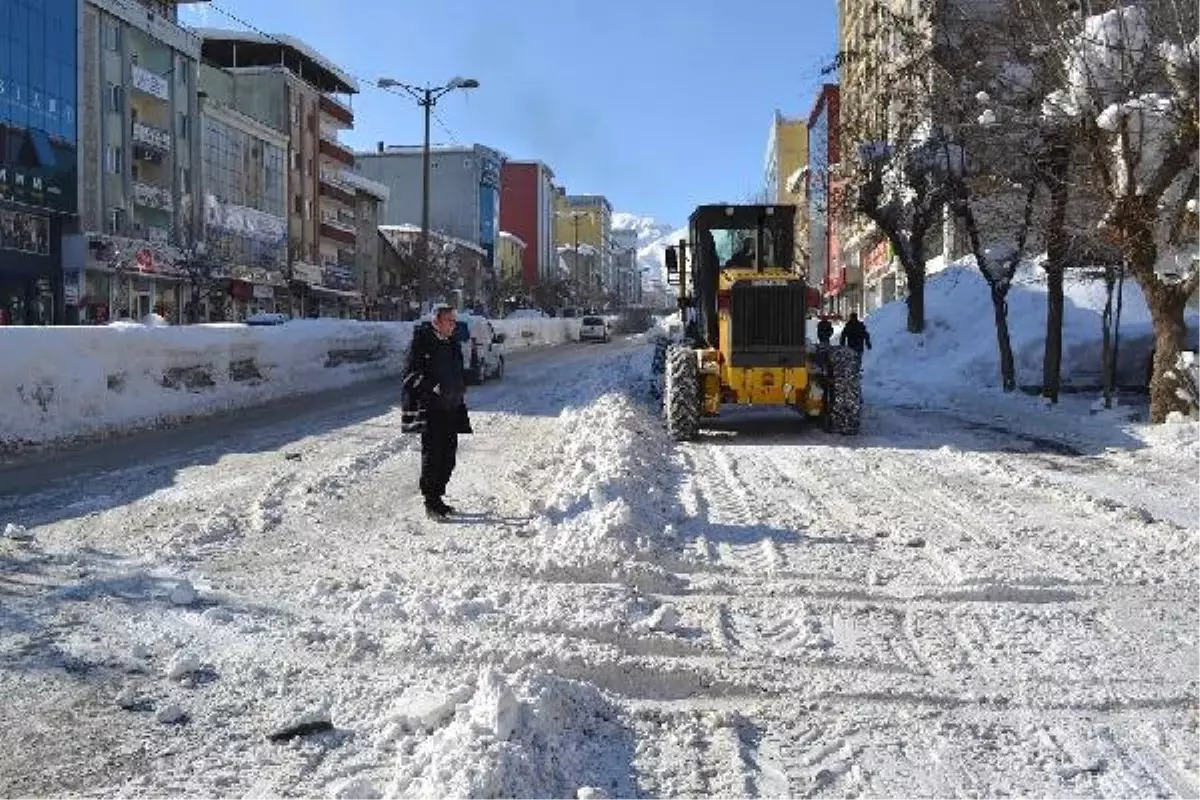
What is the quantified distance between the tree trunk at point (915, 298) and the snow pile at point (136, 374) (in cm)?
1475

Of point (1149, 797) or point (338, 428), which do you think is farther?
point (338, 428)

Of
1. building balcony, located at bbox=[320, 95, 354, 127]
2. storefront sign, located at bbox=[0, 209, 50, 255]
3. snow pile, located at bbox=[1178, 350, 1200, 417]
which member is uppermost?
building balcony, located at bbox=[320, 95, 354, 127]

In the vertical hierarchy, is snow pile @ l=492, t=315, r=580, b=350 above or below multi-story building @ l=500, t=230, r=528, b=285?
below

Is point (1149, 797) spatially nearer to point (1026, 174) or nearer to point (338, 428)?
point (338, 428)

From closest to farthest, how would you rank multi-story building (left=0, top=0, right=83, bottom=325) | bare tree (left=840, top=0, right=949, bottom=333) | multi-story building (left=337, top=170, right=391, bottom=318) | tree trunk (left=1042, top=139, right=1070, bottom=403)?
1. tree trunk (left=1042, top=139, right=1070, bottom=403)
2. bare tree (left=840, top=0, right=949, bottom=333)
3. multi-story building (left=0, top=0, right=83, bottom=325)
4. multi-story building (left=337, top=170, right=391, bottom=318)

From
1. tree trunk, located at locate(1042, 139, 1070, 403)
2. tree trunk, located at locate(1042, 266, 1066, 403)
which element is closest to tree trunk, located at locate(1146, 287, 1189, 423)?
tree trunk, located at locate(1042, 139, 1070, 403)

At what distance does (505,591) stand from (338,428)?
32.8 ft

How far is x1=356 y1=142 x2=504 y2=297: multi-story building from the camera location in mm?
128125

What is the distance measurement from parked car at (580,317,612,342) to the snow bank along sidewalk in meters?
45.7

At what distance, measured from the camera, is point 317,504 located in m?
9.59

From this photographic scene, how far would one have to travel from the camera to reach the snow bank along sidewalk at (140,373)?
547 inches

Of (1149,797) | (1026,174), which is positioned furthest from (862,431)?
(1149,797)

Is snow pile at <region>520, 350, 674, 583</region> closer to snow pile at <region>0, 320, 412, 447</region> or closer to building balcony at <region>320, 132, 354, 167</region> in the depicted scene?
snow pile at <region>0, 320, 412, 447</region>

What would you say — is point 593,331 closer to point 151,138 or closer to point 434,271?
point 434,271
